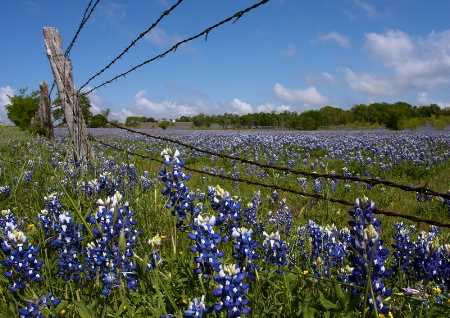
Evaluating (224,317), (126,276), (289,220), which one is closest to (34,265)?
(126,276)

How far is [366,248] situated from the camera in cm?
160

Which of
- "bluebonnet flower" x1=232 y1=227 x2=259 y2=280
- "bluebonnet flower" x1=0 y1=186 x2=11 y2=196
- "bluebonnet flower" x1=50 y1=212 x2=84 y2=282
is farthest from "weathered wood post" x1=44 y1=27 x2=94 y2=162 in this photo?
"bluebonnet flower" x1=232 y1=227 x2=259 y2=280

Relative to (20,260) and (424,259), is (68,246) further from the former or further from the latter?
(424,259)

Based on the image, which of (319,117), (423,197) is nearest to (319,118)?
(319,117)

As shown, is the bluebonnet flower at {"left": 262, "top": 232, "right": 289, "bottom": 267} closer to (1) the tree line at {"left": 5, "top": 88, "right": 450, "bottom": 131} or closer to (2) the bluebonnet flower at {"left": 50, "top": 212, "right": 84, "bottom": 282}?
(2) the bluebonnet flower at {"left": 50, "top": 212, "right": 84, "bottom": 282}

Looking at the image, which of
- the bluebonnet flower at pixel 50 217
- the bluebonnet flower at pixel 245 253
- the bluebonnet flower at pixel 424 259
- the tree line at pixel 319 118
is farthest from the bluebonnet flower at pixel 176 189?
the tree line at pixel 319 118

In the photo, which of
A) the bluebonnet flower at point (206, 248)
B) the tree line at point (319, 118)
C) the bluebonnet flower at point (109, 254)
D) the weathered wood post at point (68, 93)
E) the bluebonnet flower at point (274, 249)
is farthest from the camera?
the tree line at point (319, 118)

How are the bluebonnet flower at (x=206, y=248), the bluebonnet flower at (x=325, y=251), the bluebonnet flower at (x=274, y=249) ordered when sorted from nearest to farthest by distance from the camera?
the bluebonnet flower at (x=206, y=248) < the bluebonnet flower at (x=274, y=249) < the bluebonnet flower at (x=325, y=251)

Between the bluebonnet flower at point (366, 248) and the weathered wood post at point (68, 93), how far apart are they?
4817 mm

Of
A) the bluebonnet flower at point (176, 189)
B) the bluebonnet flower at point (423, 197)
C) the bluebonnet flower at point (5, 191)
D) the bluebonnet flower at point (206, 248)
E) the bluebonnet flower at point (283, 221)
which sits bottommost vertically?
the bluebonnet flower at point (423, 197)

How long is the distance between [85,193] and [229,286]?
3102 millimetres

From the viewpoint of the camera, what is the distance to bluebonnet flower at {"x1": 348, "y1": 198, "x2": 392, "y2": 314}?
5.22 feet

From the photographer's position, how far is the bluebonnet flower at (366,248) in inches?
62.6

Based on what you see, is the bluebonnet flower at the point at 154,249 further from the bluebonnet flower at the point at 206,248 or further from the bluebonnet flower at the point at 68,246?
the bluebonnet flower at the point at 68,246
